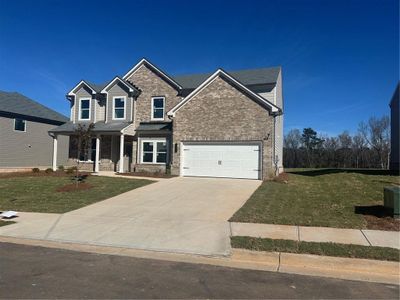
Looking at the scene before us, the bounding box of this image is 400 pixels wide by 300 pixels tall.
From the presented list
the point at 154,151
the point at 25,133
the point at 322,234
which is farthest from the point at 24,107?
the point at 322,234

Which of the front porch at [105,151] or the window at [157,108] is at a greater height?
the window at [157,108]

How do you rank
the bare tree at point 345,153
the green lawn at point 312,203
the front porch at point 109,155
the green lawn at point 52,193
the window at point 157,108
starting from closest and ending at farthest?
1. the green lawn at point 312,203
2. the green lawn at point 52,193
3. the window at point 157,108
4. the front porch at point 109,155
5. the bare tree at point 345,153

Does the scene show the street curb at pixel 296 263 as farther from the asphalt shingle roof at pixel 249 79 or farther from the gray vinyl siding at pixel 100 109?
the gray vinyl siding at pixel 100 109

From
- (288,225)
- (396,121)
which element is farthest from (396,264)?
(396,121)

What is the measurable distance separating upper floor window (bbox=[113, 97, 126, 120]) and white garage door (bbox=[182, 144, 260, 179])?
22.1ft

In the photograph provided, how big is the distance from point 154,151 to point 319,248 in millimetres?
18499

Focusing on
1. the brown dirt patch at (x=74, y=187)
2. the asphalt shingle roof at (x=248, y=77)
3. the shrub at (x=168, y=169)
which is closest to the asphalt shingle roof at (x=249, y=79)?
the asphalt shingle roof at (x=248, y=77)

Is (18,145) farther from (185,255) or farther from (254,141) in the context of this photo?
(185,255)

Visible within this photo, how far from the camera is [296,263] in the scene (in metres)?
6.99

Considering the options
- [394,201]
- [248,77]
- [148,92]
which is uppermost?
[248,77]

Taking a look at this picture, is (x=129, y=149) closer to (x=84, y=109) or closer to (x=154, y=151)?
(x=154, y=151)

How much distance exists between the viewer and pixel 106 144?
88.5ft

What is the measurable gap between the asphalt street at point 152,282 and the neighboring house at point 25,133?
25758 millimetres

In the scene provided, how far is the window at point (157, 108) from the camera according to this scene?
26078 mm
